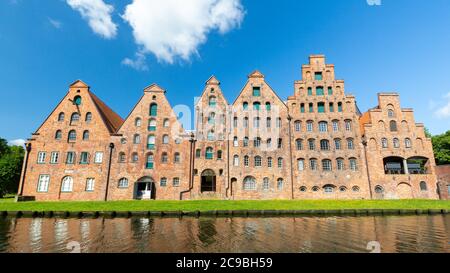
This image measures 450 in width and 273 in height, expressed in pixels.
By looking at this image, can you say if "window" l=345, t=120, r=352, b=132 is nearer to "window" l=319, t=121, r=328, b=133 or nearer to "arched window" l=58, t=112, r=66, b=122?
"window" l=319, t=121, r=328, b=133

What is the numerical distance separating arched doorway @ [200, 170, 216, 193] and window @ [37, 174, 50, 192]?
2134 cm

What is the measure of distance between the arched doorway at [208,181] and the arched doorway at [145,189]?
22.3 ft

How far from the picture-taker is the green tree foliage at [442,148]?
40125 mm

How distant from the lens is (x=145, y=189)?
31.4 m

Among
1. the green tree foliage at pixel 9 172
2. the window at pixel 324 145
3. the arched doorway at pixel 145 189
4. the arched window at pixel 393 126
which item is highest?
the arched window at pixel 393 126

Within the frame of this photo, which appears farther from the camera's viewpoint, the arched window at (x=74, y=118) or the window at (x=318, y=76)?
the window at (x=318, y=76)

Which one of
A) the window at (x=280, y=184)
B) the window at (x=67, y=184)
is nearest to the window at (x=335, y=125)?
the window at (x=280, y=184)

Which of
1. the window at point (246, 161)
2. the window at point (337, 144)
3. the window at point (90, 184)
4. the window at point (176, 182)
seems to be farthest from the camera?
the window at point (337, 144)

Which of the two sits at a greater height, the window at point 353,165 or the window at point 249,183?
the window at point 353,165

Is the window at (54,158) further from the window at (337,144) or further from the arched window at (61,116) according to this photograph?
the window at (337,144)

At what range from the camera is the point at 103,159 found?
3191 centimetres

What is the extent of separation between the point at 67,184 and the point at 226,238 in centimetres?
2941
